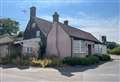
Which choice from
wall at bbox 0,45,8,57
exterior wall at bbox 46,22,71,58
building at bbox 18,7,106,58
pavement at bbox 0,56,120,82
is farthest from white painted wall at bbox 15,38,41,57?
pavement at bbox 0,56,120,82

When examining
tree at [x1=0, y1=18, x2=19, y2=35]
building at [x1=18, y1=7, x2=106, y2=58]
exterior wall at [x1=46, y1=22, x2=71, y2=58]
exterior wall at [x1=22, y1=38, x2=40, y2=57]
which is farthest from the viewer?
tree at [x1=0, y1=18, x2=19, y2=35]

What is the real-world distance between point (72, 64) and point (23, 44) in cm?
970

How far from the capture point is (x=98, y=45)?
29359 mm

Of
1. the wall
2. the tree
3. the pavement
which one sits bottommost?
the pavement

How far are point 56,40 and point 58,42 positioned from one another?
1.19 ft

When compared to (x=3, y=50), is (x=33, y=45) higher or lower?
higher

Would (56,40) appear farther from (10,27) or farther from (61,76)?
(10,27)

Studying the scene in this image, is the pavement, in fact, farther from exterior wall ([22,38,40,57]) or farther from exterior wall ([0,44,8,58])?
exterior wall ([0,44,8,58])

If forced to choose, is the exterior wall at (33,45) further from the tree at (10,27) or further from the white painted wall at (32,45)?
the tree at (10,27)

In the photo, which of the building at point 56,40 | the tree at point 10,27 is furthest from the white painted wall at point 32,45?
the tree at point 10,27

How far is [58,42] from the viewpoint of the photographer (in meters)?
22.9

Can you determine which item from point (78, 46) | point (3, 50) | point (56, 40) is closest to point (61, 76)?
point (78, 46)

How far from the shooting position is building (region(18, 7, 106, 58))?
72.2ft

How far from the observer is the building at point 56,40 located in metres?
22.0
